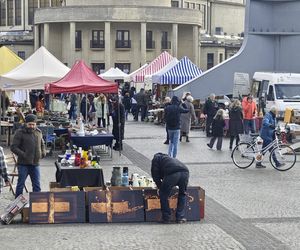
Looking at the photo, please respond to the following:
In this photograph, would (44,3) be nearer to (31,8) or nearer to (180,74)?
(31,8)

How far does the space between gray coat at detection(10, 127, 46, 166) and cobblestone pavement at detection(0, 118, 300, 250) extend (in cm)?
109

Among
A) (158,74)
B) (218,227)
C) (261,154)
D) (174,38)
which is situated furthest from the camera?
(174,38)

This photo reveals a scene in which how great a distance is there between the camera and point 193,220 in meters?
12.8

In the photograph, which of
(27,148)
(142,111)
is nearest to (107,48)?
(142,111)

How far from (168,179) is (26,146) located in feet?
8.95

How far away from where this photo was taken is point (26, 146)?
1343 cm

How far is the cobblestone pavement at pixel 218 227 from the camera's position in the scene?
36.4ft

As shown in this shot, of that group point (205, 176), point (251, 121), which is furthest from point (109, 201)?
point (251, 121)

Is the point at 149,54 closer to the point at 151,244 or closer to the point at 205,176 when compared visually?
the point at 205,176

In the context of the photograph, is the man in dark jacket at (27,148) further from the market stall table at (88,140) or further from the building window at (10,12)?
the building window at (10,12)

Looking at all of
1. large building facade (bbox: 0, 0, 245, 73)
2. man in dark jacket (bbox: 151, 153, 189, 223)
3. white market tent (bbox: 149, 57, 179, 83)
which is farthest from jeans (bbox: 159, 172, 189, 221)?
large building facade (bbox: 0, 0, 245, 73)

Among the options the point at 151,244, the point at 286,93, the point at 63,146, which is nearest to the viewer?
the point at 151,244

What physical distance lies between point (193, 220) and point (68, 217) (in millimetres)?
2066

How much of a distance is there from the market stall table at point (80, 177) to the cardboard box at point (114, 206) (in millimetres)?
1298
